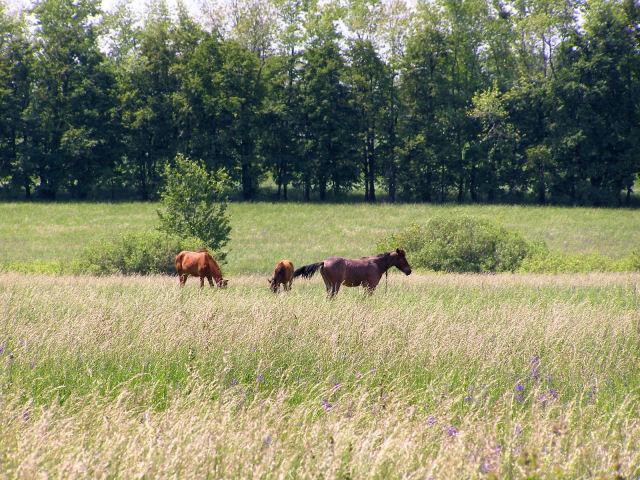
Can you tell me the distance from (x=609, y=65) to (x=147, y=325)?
2323 inches

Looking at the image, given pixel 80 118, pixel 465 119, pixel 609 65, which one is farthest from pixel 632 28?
pixel 80 118

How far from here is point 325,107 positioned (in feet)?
209

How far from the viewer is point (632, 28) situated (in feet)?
198

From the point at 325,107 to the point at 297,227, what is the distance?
18.7 metres

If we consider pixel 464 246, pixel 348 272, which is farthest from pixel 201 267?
pixel 464 246

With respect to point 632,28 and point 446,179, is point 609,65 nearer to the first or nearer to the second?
point 632,28

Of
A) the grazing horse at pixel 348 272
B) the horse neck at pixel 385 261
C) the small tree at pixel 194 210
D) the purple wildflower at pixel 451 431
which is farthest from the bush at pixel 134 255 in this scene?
the purple wildflower at pixel 451 431

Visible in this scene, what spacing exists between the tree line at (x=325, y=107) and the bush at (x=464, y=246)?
31759 mm

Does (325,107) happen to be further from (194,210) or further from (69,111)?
(194,210)

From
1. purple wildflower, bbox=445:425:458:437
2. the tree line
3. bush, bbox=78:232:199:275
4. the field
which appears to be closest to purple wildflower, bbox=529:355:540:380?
the field

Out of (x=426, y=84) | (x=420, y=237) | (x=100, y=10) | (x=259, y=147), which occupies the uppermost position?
(x=100, y=10)

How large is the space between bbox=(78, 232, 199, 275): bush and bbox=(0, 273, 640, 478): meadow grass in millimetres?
14945

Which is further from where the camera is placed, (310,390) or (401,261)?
(401,261)

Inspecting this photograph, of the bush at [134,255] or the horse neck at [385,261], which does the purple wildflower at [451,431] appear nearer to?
the horse neck at [385,261]
